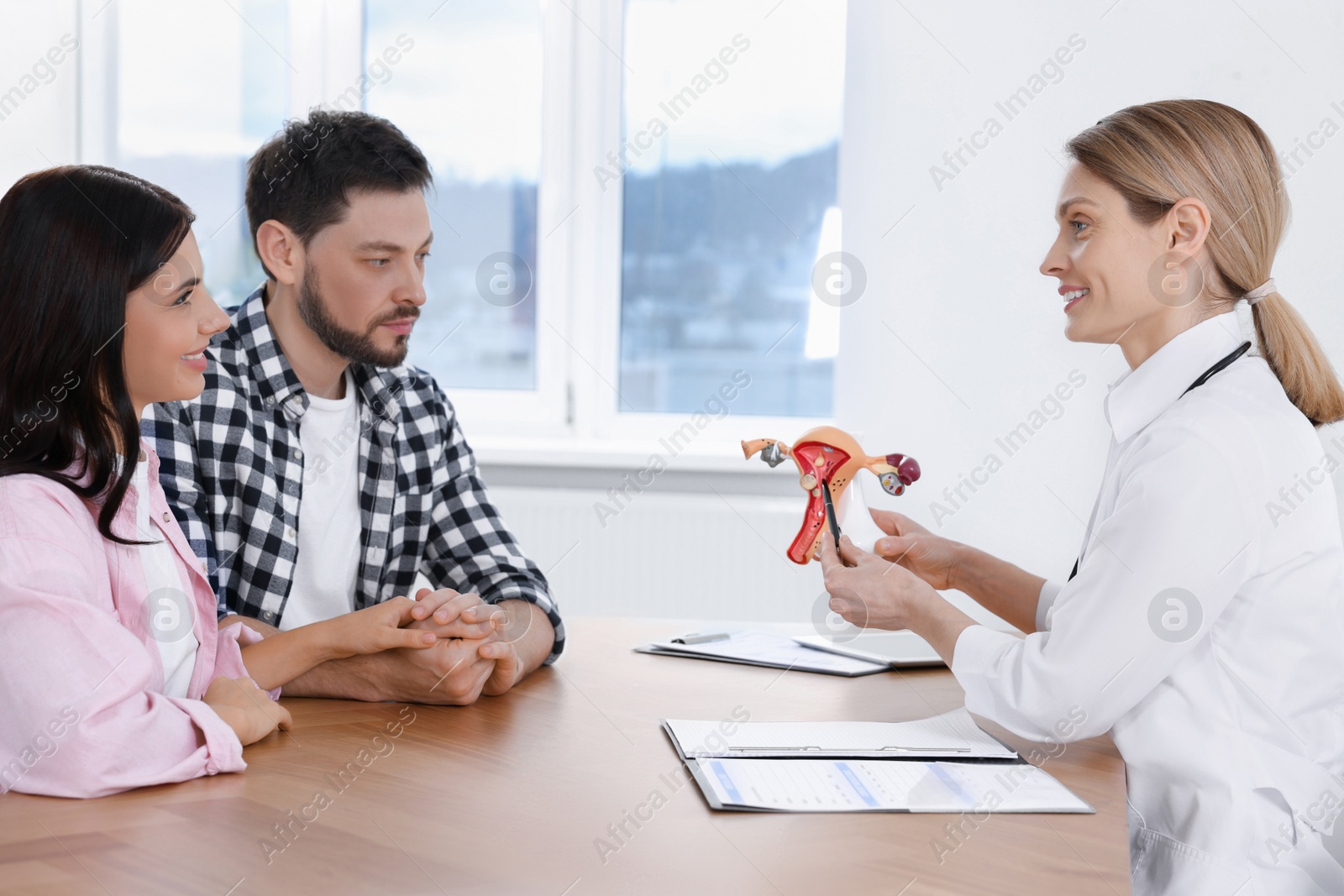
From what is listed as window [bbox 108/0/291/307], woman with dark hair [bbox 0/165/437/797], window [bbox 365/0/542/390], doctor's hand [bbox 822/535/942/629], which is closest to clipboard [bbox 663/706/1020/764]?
doctor's hand [bbox 822/535/942/629]

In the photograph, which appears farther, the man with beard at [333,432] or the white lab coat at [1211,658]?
the man with beard at [333,432]

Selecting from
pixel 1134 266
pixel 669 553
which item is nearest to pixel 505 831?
pixel 1134 266

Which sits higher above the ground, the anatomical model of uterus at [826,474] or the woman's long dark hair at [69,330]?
the woman's long dark hair at [69,330]

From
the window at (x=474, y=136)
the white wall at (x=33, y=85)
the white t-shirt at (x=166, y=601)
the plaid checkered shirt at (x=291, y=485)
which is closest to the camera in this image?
the white t-shirt at (x=166, y=601)

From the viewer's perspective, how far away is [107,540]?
3.83ft

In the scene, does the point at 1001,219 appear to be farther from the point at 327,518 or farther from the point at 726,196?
the point at 327,518

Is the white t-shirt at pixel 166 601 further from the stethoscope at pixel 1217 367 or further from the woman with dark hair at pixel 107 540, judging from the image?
the stethoscope at pixel 1217 367

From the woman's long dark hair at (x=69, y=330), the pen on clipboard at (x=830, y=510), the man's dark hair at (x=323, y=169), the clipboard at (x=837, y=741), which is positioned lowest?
the clipboard at (x=837, y=741)

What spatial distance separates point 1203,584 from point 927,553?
557 mm

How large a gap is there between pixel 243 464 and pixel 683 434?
201 centimetres

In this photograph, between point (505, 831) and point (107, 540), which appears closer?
point (505, 831)

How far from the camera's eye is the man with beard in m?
1.67

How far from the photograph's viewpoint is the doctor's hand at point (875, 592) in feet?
4.60

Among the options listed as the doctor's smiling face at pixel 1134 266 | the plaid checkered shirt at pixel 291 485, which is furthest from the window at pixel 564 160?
the doctor's smiling face at pixel 1134 266
